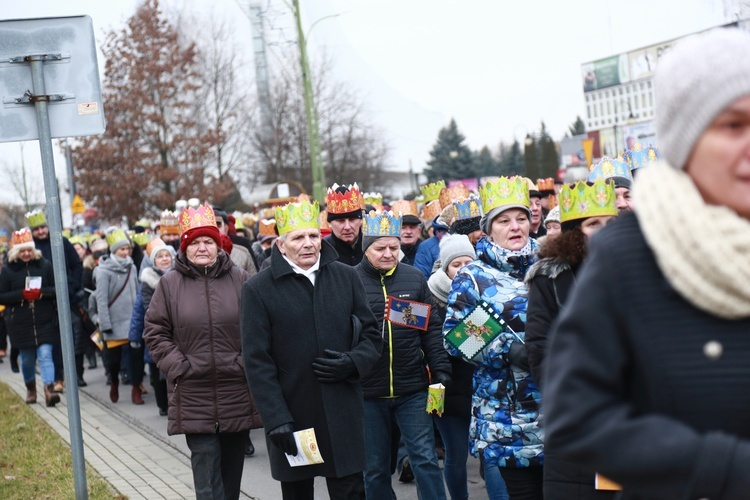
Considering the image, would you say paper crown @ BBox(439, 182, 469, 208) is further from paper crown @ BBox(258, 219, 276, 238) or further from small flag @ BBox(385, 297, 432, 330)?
small flag @ BBox(385, 297, 432, 330)

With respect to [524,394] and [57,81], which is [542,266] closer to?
[524,394]

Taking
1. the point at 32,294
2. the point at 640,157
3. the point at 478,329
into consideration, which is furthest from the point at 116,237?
the point at 478,329

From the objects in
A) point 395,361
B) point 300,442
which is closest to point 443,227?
point 395,361

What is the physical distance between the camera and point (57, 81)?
7.28 meters

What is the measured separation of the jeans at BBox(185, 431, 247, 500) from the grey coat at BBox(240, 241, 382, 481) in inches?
36.0

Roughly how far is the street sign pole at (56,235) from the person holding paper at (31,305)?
19.9 ft

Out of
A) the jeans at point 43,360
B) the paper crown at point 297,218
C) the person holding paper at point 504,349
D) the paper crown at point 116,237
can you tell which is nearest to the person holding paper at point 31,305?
the jeans at point 43,360

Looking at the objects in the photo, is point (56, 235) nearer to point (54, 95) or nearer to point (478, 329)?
point (54, 95)

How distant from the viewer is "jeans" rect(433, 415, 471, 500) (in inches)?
279

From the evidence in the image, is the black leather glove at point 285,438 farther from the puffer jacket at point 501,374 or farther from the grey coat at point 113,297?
the grey coat at point 113,297

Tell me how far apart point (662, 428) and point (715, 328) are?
22 cm

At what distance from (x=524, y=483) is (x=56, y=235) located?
372 cm

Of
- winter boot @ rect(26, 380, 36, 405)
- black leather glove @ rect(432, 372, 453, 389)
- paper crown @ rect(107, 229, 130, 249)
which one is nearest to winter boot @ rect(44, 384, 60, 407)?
winter boot @ rect(26, 380, 36, 405)

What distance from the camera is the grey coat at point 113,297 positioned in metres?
13.4
